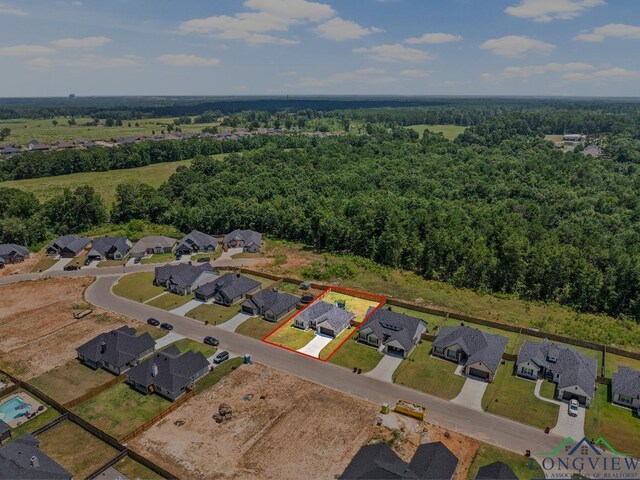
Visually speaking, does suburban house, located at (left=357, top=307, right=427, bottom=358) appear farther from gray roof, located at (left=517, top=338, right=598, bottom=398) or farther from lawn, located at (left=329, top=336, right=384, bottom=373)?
gray roof, located at (left=517, top=338, right=598, bottom=398)

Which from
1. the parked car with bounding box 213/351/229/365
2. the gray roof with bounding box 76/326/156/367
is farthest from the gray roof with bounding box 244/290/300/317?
the gray roof with bounding box 76/326/156/367

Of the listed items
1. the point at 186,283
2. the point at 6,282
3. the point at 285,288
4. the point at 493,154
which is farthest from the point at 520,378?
the point at 493,154

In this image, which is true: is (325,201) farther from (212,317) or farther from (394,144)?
(394,144)

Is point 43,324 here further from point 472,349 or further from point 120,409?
point 472,349

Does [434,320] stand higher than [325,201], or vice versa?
[325,201]

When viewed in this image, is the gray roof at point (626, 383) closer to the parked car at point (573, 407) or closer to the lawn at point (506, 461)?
the parked car at point (573, 407)

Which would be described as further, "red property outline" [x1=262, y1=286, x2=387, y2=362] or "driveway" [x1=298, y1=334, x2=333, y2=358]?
"red property outline" [x1=262, y1=286, x2=387, y2=362]
